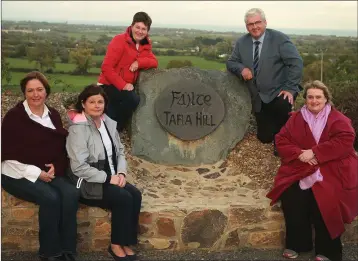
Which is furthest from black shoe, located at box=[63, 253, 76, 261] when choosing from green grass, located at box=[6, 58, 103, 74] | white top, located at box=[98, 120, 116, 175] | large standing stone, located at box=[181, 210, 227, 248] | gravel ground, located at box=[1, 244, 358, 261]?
green grass, located at box=[6, 58, 103, 74]

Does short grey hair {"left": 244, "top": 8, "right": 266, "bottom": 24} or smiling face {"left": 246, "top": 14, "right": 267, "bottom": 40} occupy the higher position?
short grey hair {"left": 244, "top": 8, "right": 266, "bottom": 24}

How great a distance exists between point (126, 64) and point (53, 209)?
2.12 metres

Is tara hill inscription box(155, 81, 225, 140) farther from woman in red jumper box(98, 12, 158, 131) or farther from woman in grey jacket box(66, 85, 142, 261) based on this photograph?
woman in grey jacket box(66, 85, 142, 261)

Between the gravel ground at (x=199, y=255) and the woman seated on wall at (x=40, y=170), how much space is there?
0.36 metres

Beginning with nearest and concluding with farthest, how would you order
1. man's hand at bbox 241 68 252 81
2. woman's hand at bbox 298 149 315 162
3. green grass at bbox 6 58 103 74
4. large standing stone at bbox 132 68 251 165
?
woman's hand at bbox 298 149 315 162, man's hand at bbox 241 68 252 81, large standing stone at bbox 132 68 251 165, green grass at bbox 6 58 103 74

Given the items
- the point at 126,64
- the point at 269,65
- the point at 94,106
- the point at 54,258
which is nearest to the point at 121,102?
the point at 126,64

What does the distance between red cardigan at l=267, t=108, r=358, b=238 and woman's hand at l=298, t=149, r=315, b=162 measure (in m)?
0.03

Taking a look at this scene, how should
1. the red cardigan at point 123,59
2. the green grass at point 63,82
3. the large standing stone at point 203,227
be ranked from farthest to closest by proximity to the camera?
1. the green grass at point 63,82
2. the red cardigan at point 123,59
3. the large standing stone at point 203,227

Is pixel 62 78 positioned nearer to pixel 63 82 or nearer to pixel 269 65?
pixel 63 82

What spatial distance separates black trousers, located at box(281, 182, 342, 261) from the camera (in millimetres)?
4160

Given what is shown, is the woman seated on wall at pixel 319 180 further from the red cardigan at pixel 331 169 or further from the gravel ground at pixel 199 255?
the gravel ground at pixel 199 255

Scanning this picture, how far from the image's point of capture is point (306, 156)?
4.21 m

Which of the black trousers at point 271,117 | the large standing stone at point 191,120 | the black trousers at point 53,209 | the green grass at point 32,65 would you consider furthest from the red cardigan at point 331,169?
the green grass at point 32,65

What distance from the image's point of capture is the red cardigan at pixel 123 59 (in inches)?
210
